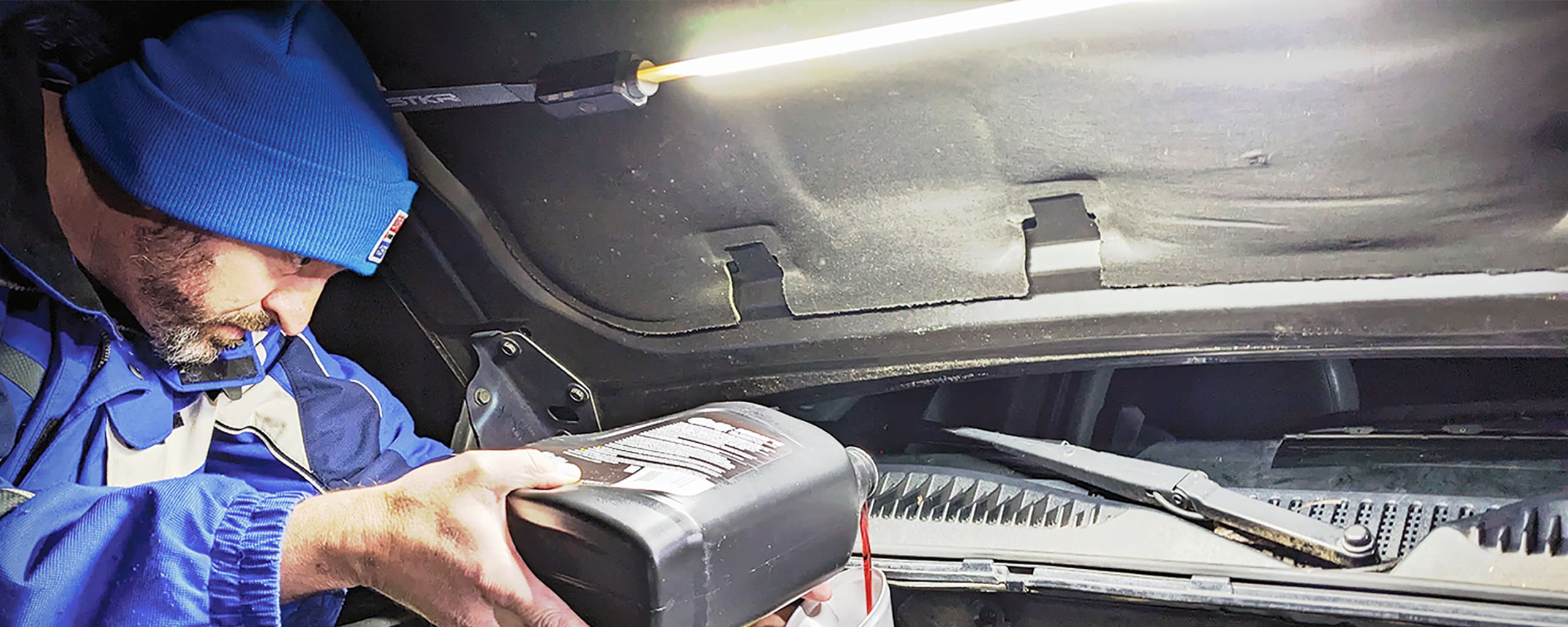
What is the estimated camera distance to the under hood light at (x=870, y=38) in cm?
83

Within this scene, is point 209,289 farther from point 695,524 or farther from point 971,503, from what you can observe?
point 971,503

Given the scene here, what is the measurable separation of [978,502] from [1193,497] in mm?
216

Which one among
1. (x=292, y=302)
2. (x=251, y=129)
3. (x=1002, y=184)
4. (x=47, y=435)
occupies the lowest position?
(x=47, y=435)

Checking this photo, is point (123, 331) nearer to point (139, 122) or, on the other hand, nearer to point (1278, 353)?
point (139, 122)

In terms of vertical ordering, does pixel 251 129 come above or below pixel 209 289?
above

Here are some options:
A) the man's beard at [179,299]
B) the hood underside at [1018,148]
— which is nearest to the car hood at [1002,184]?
the hood underside at [1018,148]

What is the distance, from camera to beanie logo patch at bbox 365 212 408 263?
1.12 metres

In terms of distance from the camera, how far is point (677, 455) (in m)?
0.88

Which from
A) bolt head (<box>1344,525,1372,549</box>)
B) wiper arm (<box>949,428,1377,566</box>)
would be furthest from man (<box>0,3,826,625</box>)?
bolt head (<box>1344,525,1372,549</box>)

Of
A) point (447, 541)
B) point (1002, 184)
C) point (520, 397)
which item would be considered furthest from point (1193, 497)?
point (520, 397)

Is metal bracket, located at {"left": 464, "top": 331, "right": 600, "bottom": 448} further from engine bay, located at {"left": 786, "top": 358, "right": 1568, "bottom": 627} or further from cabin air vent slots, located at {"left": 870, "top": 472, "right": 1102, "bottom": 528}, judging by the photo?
cabin air vent slots, located at {"left": 870, "top": 472, "right": 1102, "bottom": 528}

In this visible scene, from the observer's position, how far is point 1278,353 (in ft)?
3.24

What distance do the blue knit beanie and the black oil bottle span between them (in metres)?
0.35

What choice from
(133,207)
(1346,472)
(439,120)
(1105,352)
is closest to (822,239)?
(1105,352)
